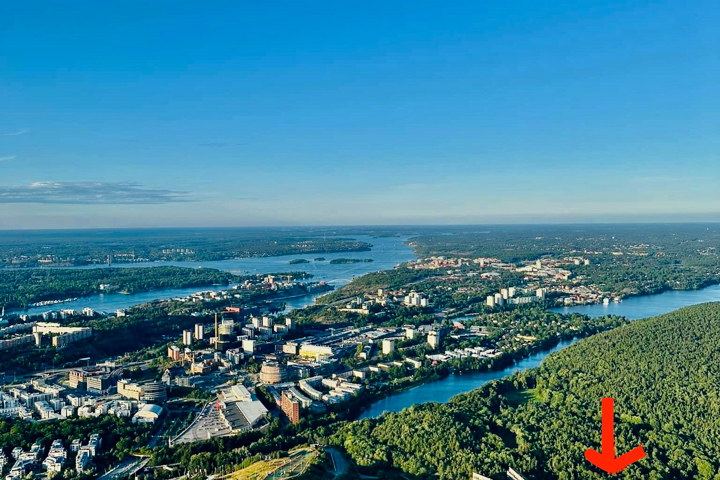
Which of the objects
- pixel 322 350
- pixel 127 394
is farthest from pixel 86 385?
pixel 322 350

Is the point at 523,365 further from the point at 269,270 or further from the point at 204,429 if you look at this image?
the point at 269,270

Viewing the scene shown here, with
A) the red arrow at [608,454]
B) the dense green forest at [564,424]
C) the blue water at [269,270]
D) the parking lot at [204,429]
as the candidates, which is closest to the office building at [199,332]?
the blue water at [269,270]

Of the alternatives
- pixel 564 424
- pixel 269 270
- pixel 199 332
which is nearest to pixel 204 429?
pixel 564 424

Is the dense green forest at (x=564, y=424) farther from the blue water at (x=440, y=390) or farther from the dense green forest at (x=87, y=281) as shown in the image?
the dense green forest at (x=87, y=281)

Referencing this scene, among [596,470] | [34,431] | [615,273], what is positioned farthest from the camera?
[615,273]

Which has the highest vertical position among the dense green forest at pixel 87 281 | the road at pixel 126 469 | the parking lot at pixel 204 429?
the dense green forest at pixel 87 281

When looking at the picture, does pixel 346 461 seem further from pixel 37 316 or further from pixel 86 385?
pixel 37 316
